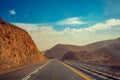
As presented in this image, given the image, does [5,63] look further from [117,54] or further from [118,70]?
[117,54]

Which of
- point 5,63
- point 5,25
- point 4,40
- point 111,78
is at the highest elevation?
point 5,25

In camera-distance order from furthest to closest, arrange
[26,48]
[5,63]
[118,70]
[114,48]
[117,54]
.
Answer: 1. [114,48]
2. [117,54]
3. [26,48]
4. [5,63]
5. [118,70]

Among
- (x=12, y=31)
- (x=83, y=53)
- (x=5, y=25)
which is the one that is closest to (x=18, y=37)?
(x=12, y=31)

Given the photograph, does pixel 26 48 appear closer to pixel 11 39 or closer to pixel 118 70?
pixel 11 39

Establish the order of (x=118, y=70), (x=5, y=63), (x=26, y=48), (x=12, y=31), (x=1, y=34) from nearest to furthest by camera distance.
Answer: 1. (x=118, y=70)
2. (x=5, y=63)
3. (x=1, y=34)
4. (x=12, y=31)
5. (x=26, y=48)

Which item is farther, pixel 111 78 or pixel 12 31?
pixel 12 31

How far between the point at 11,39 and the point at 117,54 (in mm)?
73310

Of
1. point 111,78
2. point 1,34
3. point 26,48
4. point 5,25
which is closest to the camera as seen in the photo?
point 111,78

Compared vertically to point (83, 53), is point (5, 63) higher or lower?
lower

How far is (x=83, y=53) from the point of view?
459ft

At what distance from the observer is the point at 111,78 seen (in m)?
17.0

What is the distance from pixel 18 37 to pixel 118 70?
43.9 meters

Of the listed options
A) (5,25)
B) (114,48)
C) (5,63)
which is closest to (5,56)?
(5,63)

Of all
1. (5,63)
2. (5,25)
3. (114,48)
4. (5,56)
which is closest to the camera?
(5,63)
